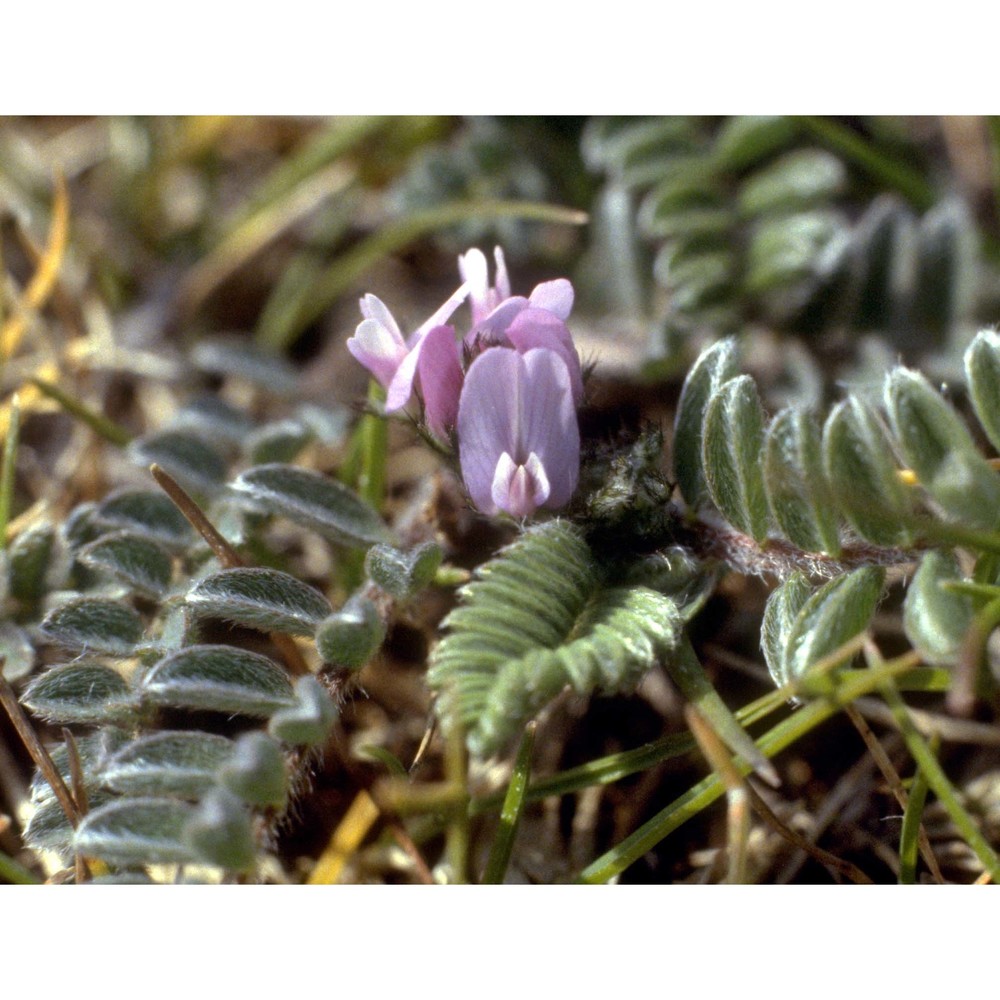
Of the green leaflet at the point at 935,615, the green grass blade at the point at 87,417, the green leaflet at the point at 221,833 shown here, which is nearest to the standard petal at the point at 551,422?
the green leaflet at the point at 935,615

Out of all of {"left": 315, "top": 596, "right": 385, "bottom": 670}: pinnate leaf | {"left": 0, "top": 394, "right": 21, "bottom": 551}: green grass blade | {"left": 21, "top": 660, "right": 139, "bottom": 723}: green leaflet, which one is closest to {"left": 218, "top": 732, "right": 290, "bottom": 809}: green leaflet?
{"left": 315, "top": 596, "right": 385, "bottom": 670}: pinnate leaf

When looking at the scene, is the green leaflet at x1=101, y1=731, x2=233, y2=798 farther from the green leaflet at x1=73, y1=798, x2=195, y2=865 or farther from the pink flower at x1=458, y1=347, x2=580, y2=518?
the pink flower at x1=458, y1=347, x2=580, y2=518

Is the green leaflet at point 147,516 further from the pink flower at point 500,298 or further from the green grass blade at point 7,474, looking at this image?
the pink flower at point 500,298

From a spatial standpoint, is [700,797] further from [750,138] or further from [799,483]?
[750,138]

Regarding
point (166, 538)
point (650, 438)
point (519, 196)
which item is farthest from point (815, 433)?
point (519, 196)

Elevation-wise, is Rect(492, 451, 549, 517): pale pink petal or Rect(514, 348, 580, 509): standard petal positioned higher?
Rect(514, 348, 580, 509): standard petal

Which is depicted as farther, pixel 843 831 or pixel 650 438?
pixel 843 831

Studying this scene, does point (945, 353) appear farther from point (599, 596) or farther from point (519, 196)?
point (599, 596)
